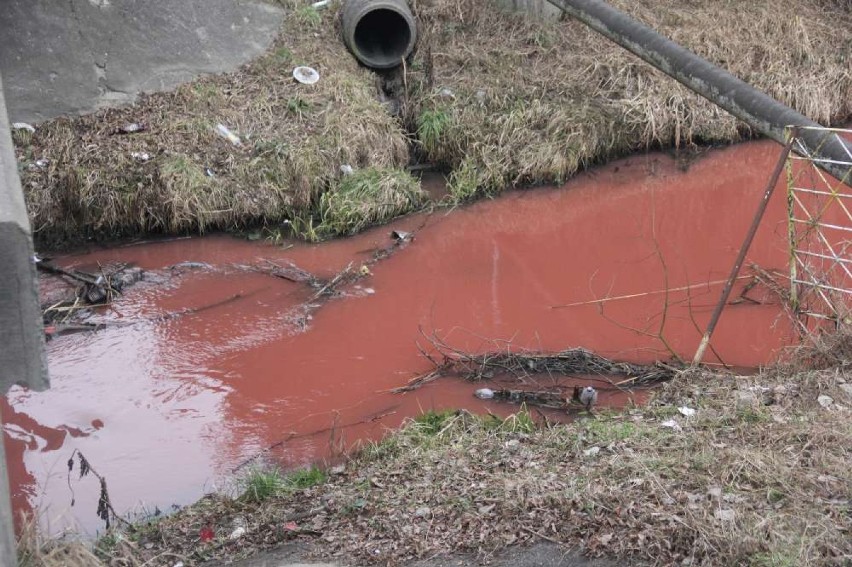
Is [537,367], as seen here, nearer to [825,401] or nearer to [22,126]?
[825,401]

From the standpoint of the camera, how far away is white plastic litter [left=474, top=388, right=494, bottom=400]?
17.9ft

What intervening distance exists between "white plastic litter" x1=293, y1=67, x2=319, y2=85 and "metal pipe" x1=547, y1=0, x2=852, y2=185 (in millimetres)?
2253

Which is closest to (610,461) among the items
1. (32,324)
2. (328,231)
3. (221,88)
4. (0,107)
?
(32,324)

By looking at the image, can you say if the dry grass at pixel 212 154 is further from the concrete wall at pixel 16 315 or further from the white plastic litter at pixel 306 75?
the concrete wall at pixel 16 315

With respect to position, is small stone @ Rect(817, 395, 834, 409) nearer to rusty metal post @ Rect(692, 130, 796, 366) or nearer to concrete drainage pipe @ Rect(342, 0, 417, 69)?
rusty metal post @ Rect(692, 130, 796, 366)

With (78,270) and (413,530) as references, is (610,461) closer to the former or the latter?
(413,530)

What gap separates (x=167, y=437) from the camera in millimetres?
5281

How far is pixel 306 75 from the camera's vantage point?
28.5ft

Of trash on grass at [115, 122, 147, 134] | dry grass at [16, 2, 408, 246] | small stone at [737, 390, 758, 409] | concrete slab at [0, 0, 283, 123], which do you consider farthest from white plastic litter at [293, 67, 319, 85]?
small stone at [737, 390, 758, 409]

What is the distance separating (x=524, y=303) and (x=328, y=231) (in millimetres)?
1922

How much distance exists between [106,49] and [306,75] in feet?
5.76

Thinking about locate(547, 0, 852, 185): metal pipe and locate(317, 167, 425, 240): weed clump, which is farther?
locate(317, 167, 425, 240): weed clump

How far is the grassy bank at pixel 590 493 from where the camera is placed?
3.34 meters

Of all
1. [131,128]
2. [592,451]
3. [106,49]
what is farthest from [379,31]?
[592,451]
